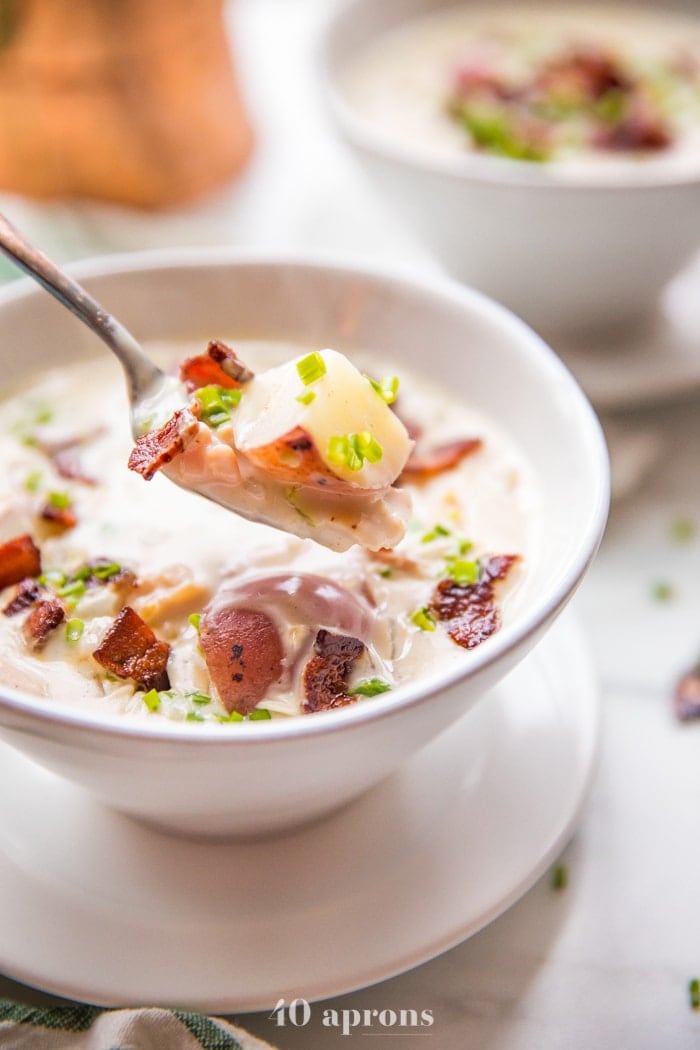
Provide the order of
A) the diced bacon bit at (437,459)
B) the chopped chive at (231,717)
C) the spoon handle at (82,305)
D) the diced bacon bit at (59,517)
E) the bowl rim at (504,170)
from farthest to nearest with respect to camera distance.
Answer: the bowl rim at (504,170), the diced bacon bit at (437,459), the diced bacon bit at (59,517), the spoon handle at (82,305), the chopped chive at (231,717)

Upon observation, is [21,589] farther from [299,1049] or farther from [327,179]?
[327,179]

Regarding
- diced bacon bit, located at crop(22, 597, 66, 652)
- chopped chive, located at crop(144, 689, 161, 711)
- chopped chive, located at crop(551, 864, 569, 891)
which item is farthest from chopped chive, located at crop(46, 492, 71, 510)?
chopped chive, located at crop(551, 864, 569, 891)

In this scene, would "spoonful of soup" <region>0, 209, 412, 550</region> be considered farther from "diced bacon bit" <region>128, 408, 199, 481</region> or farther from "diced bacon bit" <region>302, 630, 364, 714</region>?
"diced bacon bit" <region>302, 630, 364, 714</region>

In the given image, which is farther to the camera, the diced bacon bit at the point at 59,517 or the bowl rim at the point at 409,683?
the diced bacon bit at the point at 59,517

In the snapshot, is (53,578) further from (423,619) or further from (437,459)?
(437,459)

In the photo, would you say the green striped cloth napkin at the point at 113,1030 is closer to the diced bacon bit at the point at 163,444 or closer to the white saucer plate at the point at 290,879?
the white saucer plate at the point at 290,879

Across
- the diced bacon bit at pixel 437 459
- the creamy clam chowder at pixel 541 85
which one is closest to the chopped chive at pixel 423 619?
the diced bacon bit at pixel 437 459
